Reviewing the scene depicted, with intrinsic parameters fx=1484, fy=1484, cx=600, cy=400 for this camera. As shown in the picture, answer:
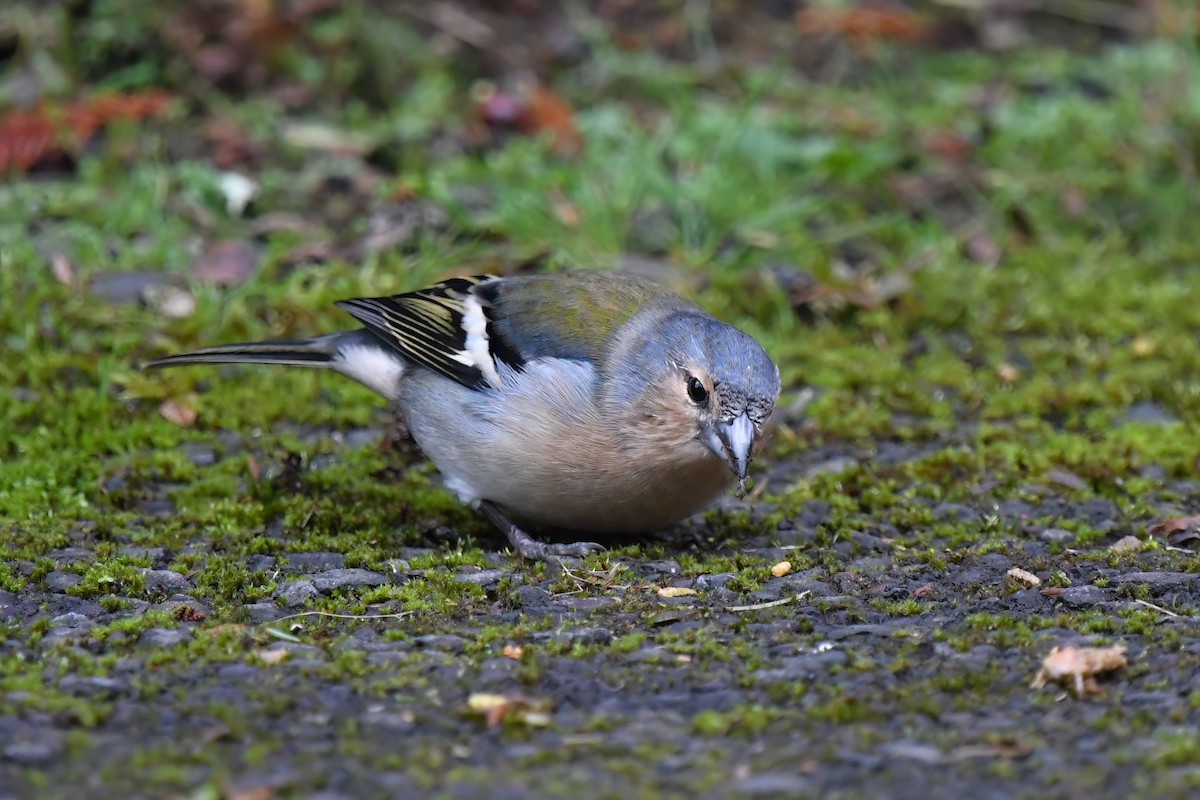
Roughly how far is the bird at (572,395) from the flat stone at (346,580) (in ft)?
1.66

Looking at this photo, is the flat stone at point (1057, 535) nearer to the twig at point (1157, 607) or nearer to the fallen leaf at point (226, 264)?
the twig at point (1157, 607)

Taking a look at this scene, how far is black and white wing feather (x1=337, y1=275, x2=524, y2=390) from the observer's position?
477 centimetres

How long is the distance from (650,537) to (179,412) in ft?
6.48

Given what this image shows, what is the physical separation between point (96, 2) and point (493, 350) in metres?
4.45

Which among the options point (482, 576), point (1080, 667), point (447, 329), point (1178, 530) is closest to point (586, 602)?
point (482, 576)

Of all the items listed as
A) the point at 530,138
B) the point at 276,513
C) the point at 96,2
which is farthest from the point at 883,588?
the point at 96,2

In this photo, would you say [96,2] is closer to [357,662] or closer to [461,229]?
[461,229]

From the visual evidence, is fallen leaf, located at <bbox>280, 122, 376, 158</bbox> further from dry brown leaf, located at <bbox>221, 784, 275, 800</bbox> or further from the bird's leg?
dry brown leaf, located at <bbox>221, 784, 275, 800</bbox>

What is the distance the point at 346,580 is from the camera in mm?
4262

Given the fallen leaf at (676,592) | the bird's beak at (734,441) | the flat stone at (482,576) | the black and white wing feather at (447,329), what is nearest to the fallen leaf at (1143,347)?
the bird's beak at (734,441)

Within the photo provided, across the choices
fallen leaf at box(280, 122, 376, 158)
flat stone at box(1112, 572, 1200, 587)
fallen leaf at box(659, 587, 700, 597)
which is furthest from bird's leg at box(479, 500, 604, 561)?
fallen leaf at box(280, 122, 376, 158)

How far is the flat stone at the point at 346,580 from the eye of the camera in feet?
13.8

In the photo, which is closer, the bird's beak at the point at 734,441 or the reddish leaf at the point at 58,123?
the bird's beak at the point at 734,441

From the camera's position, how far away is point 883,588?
4219 mm
